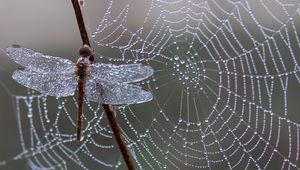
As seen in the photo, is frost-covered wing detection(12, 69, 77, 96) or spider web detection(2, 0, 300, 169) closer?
frost-covered wing detection(12, 69, 77, 96)

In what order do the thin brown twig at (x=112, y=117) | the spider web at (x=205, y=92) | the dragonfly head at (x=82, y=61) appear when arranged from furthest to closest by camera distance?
the spider web at (x=205, y=92), the dragonfly head at (x=82, y=61), the thin brown twig at (x=112, y=117)

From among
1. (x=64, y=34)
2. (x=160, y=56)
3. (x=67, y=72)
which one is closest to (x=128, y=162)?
(x=67, y=72)

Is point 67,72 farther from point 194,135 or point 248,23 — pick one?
point 248,23

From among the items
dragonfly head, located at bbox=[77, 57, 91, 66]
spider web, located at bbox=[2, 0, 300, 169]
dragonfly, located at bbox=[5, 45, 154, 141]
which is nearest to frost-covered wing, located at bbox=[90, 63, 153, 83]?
dragonfly, located at bbox=[5, 45, 154, 141]

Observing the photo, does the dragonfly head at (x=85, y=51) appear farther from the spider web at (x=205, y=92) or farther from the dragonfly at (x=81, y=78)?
the spider web at (x=205, y=92)

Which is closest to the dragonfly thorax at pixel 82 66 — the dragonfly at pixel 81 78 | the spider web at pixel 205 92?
the dragonfly at pixel 81 78

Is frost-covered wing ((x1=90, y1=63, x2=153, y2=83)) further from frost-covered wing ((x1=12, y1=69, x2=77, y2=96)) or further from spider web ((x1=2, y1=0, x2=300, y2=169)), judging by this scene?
spider web ((x1=2, y1=0, x2=300, y2=169))
